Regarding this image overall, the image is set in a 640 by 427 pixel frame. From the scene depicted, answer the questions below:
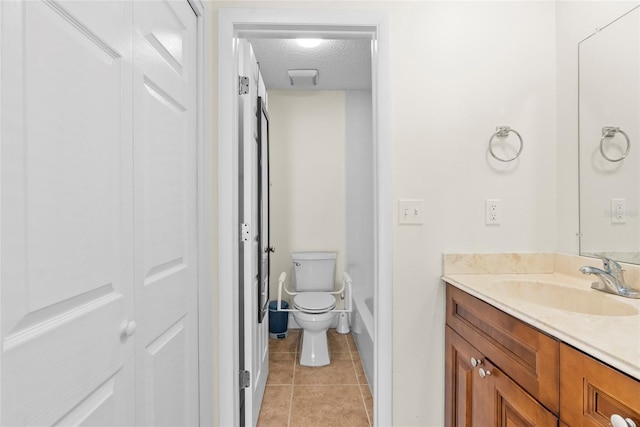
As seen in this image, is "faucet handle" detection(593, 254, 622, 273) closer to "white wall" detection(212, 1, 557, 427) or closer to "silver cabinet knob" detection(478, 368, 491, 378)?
"white wall" detection(212, 1, 557, 427)

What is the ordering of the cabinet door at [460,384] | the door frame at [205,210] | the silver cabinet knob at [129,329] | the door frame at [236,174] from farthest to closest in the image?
the door frame at [236,174] < the door frame at [205,210] < the cabinet door at [460,384] < the silver cabinet knob at [129,329]

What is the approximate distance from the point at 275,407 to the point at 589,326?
1.74 meters

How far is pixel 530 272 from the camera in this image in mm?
1514

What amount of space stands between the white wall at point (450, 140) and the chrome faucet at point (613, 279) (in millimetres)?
351

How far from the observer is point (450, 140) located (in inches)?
59.4

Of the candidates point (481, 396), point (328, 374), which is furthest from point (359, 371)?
point (481, 396)

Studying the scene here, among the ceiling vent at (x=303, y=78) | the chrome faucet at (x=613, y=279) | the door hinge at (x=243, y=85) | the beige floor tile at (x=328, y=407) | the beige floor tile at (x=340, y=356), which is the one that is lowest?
the beige floor tile at (x=328, y=407)

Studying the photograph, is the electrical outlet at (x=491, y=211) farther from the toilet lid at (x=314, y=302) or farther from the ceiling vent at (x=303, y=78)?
the ceiling vent at (x=303, y=78)

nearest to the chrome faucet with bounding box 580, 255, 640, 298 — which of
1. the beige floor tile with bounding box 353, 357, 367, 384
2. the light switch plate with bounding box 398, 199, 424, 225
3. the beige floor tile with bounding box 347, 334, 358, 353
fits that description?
the light switch plate with bounding box 398, 199, 424, 225

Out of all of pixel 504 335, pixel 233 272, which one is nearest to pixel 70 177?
pixel 233 272

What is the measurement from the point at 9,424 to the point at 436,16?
6.02 ft

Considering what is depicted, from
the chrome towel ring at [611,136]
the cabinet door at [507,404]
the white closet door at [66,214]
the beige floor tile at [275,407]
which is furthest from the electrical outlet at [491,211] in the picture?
the beige floor tile at [275,407]

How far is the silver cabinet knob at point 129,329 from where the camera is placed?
2.71 feet

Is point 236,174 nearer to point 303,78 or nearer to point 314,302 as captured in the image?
point 314,302
